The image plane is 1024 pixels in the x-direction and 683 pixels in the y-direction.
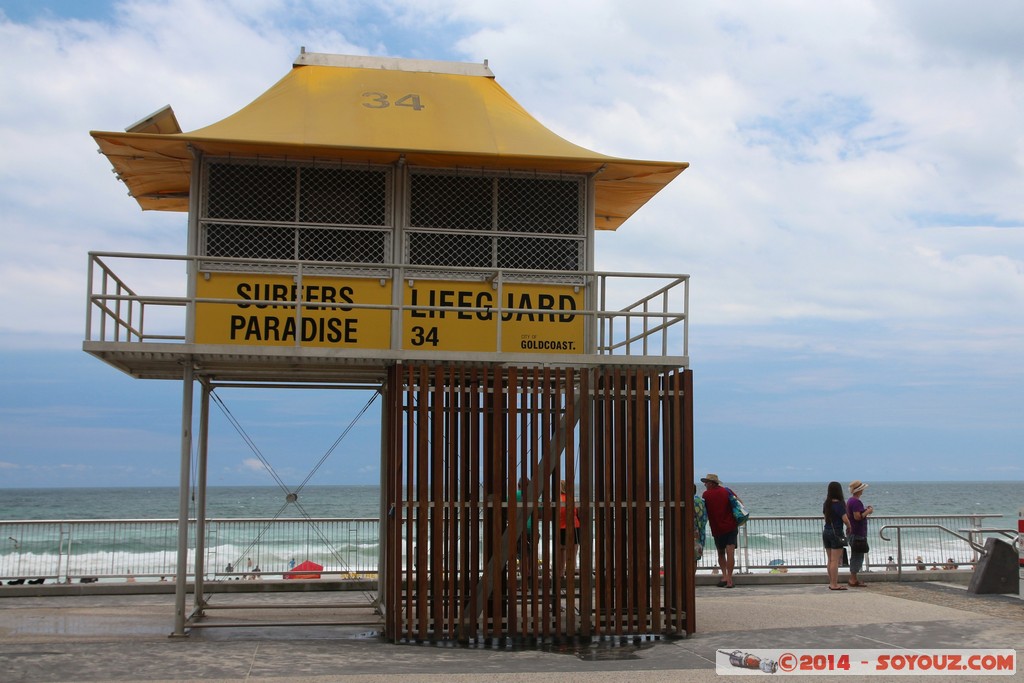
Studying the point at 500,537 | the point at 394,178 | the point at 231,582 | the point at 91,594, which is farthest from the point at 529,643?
the point at 91,594

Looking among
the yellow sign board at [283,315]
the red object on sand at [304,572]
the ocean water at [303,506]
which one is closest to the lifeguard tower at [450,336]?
the yellow sign board at [283,315]

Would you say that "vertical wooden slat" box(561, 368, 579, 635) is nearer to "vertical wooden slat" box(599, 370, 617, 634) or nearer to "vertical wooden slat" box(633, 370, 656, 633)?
"vertical wooden slat" box(599, 370, 617, 634)

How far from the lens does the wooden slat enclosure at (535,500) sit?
12.7 metres

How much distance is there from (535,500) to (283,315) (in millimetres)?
3723

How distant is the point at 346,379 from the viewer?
14898mm

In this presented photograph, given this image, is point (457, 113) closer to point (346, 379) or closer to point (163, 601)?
point (346, 379)

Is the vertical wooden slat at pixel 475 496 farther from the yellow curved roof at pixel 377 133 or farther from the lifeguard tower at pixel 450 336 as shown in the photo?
the yellow curved roof at pixel 377 133

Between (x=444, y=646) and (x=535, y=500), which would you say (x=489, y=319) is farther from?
(x=444, y=646)

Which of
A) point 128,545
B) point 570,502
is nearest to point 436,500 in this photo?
point 570,502

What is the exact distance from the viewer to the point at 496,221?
13883 mm

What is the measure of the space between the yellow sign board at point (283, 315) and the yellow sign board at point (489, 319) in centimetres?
39

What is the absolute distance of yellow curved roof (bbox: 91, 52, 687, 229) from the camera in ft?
43.2

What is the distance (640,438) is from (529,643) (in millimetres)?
2722

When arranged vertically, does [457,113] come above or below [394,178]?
above
